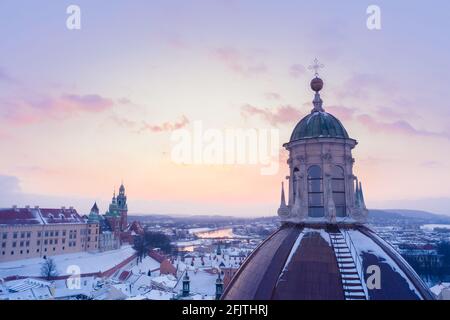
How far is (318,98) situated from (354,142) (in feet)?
5.01

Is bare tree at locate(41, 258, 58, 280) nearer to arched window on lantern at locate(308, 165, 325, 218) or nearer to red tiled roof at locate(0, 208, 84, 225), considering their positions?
red tiled roof at locate(0, 208, 84, 225)

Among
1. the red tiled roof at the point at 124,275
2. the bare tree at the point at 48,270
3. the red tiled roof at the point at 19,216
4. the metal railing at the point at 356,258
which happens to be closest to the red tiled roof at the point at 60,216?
the red tiled roof at the point at 19,216

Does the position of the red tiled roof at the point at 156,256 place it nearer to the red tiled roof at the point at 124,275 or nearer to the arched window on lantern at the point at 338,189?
the red tiled roof at the point at 124,275

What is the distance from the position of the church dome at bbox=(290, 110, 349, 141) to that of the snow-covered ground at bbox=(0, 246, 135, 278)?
1035 inches

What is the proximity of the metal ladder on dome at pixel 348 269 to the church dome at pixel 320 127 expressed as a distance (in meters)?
2.42

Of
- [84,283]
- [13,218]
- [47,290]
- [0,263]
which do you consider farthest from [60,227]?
[47,290]

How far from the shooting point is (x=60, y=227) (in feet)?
144

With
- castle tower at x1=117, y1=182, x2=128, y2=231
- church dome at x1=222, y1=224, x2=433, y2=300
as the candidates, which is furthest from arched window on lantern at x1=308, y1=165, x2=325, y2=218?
castle tower at x1=117, y1=182, x2=128, y2=231

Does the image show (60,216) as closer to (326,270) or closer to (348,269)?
(326,270)

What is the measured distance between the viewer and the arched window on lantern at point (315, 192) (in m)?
7.74

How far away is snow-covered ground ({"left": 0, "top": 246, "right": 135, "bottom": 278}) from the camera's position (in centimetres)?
3303

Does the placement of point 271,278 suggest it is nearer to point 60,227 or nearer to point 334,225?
point 334,225

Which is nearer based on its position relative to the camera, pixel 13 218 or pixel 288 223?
pixel 288 223

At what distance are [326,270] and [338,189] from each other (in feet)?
8.00
